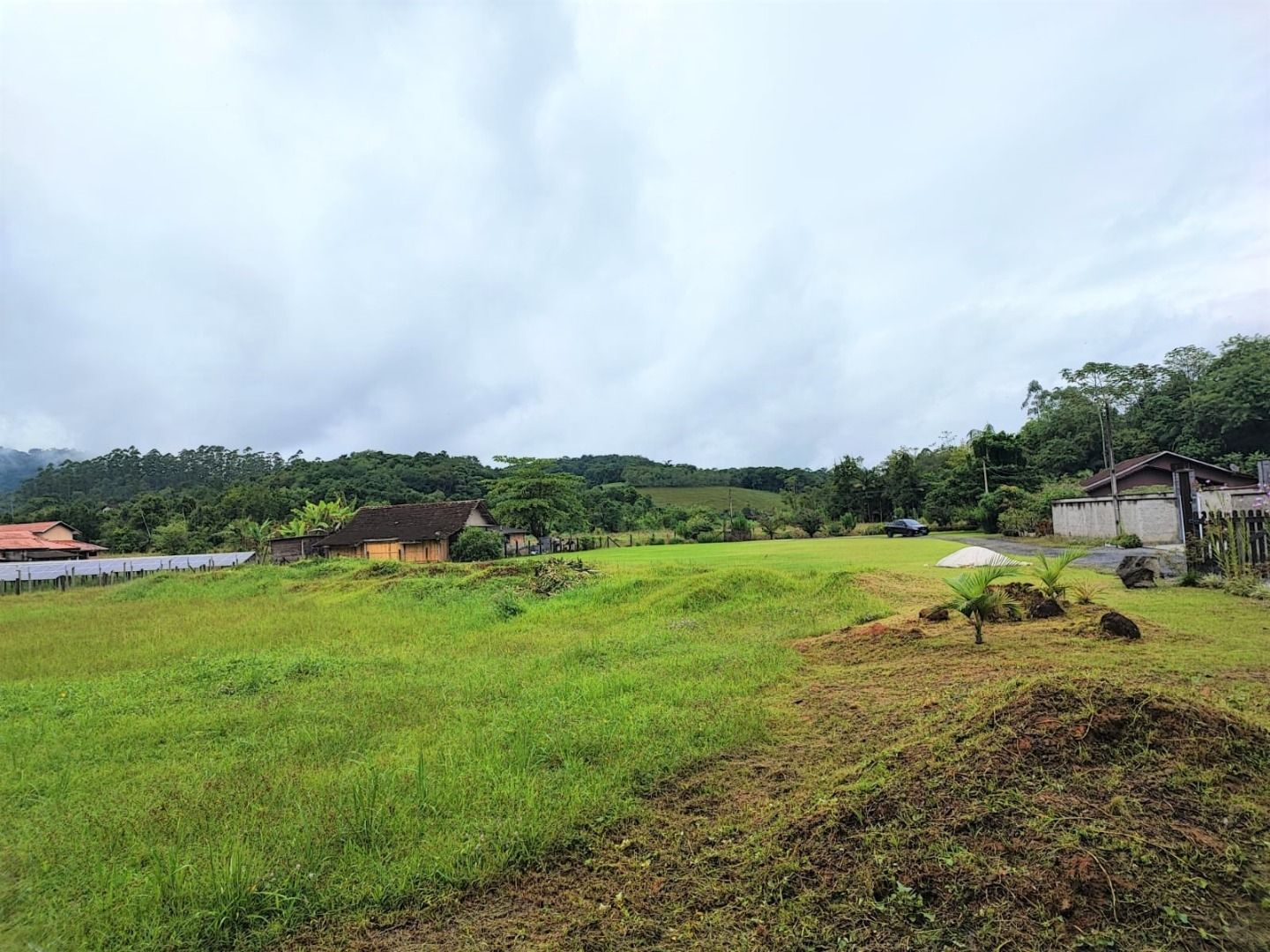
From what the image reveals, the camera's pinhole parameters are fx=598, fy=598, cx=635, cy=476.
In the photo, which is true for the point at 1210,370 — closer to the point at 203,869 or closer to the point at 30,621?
the point at 203,869

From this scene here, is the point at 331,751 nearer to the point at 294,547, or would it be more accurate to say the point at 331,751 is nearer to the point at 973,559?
the point at 973,559

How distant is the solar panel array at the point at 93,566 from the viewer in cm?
3216

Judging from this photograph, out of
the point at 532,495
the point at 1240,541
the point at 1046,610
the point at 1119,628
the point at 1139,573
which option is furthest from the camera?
the point at 532,495

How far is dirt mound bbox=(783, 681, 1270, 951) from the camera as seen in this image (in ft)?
8.01

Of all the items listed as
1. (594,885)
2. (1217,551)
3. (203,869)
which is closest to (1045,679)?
(594,885)

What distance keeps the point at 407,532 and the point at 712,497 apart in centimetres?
6073

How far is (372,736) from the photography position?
18.0ft

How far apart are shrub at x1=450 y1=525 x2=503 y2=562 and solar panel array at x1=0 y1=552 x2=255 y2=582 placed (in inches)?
654

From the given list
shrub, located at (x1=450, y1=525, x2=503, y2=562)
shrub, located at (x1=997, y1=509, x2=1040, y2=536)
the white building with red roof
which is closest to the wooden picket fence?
shrub, located at (x1=997, y1=509, x2=1040, y2=536)

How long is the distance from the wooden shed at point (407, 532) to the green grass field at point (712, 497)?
151 ft

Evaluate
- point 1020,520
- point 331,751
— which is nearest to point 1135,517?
point 1020,520

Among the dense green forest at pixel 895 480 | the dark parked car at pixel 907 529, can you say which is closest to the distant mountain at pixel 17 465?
the dense green forest at pixel 895 480

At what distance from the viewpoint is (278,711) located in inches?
252

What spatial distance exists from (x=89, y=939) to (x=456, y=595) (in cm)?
1420
